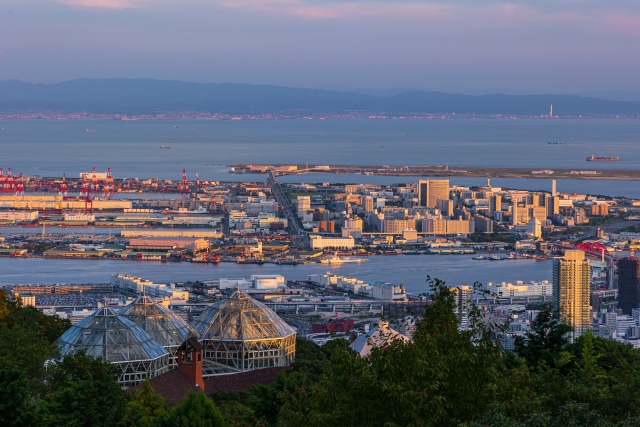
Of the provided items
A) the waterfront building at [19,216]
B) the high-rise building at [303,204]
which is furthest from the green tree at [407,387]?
the waterfront building at [19,216]

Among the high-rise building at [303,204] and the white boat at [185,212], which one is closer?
the high-rise building at [303,204]

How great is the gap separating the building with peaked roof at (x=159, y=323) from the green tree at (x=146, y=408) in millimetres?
2221

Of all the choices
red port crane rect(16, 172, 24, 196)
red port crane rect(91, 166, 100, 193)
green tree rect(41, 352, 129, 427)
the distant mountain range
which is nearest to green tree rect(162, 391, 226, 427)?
green tree rect(41, 352, 129, 427)

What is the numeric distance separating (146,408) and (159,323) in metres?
2.77

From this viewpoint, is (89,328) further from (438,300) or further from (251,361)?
(438,300)

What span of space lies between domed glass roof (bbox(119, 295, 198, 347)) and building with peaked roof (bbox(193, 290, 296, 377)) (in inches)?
6.5

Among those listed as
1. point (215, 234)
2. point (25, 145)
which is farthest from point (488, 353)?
point (25, 145)

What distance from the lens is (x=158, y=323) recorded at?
829 centimetres

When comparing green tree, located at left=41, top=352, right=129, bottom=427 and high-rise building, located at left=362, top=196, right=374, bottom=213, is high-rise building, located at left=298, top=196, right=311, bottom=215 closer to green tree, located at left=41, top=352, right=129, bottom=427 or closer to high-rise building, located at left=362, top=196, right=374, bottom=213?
high-rise building, located at left=362, top=196, right=374, bottom=213

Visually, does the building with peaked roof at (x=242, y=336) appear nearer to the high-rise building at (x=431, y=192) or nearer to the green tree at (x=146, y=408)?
the green tree at (x=146, y=408)

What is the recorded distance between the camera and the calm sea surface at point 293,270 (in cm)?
1822

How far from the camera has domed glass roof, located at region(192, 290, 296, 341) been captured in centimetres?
838


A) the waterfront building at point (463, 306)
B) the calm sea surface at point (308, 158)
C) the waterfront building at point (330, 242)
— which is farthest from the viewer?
the waterfront building at point (330, 242)

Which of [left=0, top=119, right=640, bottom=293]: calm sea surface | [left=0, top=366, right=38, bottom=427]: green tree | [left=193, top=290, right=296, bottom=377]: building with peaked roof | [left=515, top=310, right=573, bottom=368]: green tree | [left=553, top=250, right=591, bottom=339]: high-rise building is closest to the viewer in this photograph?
[left=0, top=366, right=38, bottom=427]: green tree
